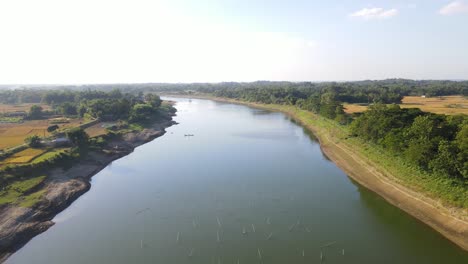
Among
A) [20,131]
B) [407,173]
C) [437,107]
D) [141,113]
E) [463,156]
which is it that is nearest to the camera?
[463,156]

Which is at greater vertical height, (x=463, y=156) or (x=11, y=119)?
(x=463, y=156)

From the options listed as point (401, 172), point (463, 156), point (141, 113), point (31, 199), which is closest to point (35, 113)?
point (141, 113)

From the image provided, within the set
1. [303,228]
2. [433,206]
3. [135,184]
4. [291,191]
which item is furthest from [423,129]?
[135,184]

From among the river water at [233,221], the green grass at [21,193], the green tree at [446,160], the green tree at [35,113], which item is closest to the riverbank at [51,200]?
the green grass at [21,193]

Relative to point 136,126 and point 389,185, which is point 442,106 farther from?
point 136,126

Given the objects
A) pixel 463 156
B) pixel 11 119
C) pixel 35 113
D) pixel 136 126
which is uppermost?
pixel 463 156

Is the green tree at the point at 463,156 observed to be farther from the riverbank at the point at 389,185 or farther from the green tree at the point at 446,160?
the riverbank at the point at 389,185
